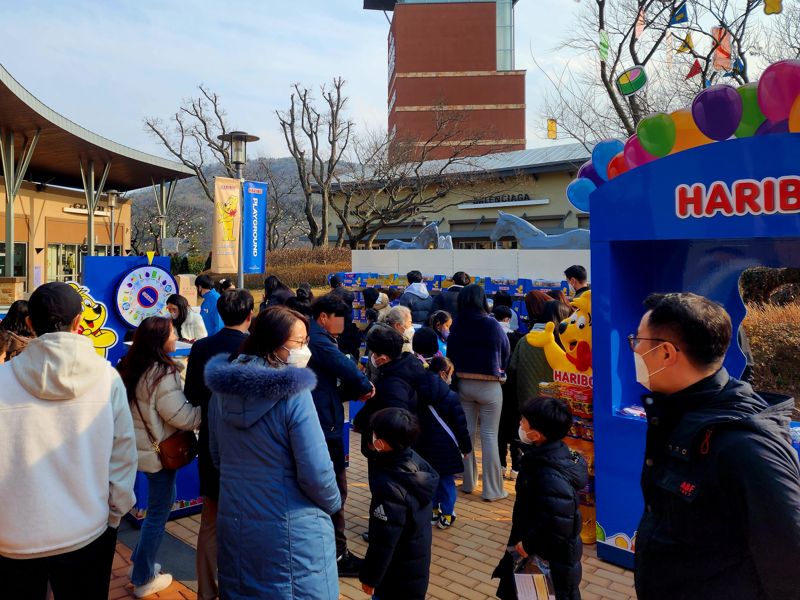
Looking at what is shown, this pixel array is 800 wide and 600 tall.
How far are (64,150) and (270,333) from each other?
2106 cm

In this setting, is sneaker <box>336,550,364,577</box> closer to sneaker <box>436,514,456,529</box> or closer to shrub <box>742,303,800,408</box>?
sneaker <box>436,514,456,529</box>

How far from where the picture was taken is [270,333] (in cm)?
253

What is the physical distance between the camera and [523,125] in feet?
164

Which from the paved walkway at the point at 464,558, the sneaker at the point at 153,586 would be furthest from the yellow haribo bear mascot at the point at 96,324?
the sneaker at the point at 153,586

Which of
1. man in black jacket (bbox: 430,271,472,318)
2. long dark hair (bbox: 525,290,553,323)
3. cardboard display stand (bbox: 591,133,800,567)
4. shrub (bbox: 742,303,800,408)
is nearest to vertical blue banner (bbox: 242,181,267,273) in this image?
man in black jacket (bbox: 430,271,472,318)

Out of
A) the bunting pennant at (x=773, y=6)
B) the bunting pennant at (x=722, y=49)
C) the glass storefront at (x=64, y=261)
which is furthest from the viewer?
the glass storefront at (x=64, y=261)

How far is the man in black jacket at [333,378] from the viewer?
3600 mm

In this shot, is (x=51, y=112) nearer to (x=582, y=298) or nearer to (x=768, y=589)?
(x=582, y=298)

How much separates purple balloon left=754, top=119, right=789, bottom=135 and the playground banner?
6.32 metres

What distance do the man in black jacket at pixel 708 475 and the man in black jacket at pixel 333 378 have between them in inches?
78.8

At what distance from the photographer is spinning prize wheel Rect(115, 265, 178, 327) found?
657 cm

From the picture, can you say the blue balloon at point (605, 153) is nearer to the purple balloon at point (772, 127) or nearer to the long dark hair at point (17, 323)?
the purple balloon at point (772, 127)

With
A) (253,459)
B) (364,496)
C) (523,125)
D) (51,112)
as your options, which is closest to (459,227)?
(523,125)

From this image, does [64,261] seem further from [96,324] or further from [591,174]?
[591,174]
